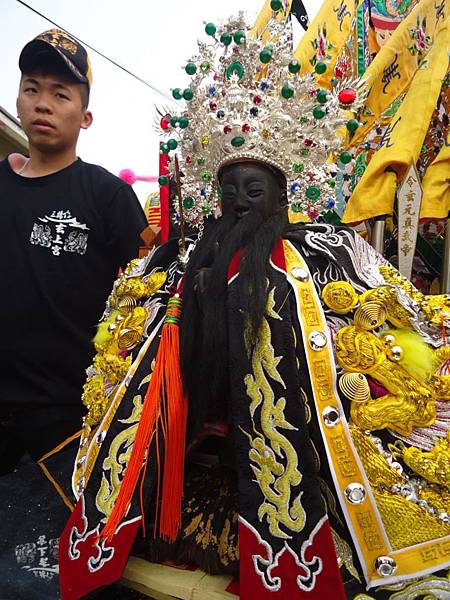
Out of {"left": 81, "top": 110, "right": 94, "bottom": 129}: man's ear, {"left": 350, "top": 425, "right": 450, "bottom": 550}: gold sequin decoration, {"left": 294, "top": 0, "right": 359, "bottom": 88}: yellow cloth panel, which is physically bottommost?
{"left": 350, "top": 425, "right": 450, "bottom": 550}: gold sequin decoration

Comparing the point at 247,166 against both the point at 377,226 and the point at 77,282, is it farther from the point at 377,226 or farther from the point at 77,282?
the point at 377,226

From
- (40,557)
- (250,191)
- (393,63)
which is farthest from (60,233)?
(393,63)

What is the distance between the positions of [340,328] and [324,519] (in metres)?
0.45

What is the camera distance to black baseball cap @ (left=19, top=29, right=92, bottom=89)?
1764 millimetres

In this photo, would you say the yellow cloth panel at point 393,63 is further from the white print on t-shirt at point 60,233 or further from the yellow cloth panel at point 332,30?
the white print on t-shirt at point 60,233

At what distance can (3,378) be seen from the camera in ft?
5.74

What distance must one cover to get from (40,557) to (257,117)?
143cm

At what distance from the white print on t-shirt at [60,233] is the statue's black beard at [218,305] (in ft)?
1.81

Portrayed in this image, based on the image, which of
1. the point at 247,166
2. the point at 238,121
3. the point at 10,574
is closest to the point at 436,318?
the point at 247,166

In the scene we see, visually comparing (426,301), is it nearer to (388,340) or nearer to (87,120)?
(388,340)

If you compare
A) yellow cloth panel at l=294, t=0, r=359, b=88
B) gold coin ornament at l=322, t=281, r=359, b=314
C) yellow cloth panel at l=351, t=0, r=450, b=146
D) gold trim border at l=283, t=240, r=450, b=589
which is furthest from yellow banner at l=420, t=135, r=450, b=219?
yellow cloth panel at l=294, t=0, r=359, b=88

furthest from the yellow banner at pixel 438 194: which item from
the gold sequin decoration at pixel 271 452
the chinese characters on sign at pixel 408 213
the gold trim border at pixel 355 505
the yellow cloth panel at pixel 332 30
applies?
the yellow cloth panel at pixel 332 30

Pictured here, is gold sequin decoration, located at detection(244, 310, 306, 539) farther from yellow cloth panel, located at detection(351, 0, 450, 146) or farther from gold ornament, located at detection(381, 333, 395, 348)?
yellow cloth panel, located at detection(351, 0, 450, 146)

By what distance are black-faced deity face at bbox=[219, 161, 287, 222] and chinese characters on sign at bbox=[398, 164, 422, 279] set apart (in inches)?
32.9
